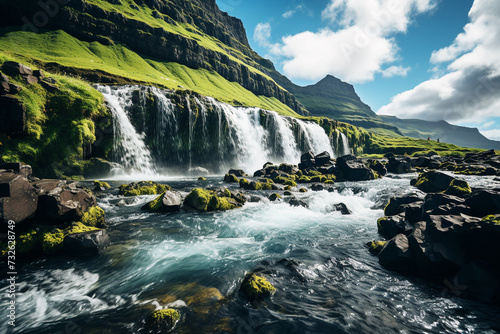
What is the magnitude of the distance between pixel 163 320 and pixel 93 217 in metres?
9.20

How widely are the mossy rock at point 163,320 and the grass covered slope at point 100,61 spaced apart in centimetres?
5695

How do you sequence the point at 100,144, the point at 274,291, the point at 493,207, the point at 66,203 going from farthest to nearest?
the point at 100,144, the point at 66,203, the point at 493,207, the point at 274,291

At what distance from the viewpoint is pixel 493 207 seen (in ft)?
29.2

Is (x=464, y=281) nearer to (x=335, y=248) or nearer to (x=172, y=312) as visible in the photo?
(x=335, y=248)

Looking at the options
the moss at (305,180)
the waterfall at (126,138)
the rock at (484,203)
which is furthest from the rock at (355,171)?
the waterfall at (126,138)

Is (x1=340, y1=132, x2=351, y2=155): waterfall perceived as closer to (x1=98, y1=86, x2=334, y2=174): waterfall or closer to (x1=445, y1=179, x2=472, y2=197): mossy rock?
(x1=98, y1=86, x2=334, y2=174): waterfall

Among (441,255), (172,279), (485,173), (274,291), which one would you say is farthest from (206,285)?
(485,173)

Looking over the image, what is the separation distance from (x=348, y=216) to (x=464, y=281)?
10.4m

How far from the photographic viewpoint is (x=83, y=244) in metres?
9.48

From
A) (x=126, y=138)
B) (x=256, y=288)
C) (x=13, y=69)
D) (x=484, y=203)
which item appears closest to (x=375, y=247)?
(x=484, y=203)

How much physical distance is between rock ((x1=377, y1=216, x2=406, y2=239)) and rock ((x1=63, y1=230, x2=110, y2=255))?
15414mm

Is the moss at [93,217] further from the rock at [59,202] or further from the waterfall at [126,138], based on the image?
the waterfall at [126,138]

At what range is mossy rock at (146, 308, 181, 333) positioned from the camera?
18.0ft

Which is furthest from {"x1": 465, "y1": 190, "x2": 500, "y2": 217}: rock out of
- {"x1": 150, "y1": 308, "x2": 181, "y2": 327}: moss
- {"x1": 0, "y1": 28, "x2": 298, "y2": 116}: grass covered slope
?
{"x1": 0, "y1": 28, "x2": 298, "y2": 116}: grass covered slope
